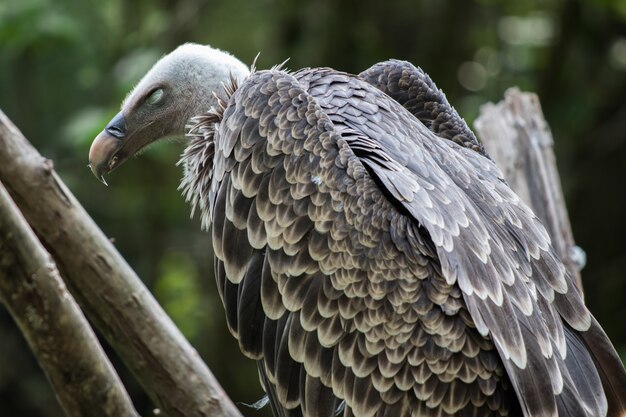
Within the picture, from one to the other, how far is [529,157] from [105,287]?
3049mm

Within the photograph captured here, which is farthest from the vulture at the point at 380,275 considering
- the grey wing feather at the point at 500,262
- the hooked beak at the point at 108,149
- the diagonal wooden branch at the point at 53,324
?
the diagonal wooden branch at the point at 53,324

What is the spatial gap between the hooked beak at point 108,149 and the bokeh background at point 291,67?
191 inches

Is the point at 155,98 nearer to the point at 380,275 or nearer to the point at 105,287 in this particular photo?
the point at 105,287

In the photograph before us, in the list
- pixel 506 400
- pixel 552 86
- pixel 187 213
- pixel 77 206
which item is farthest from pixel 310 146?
pixel 187 213

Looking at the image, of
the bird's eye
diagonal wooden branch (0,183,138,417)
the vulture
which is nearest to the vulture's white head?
the bird's eye

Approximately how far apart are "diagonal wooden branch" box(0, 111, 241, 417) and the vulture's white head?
1.46m

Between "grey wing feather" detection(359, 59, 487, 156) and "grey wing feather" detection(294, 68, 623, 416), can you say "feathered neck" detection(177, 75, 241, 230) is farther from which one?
"grey wing feather" detection(359, 59, 487, 156)

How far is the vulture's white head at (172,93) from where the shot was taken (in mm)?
4969

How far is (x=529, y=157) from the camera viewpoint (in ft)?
18.5

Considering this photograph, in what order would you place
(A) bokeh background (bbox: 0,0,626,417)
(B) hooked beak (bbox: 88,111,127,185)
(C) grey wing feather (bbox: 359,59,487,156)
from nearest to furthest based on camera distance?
1. (B) hooked beak (bbox: 88,111,127,185)
2. (C) grey wing feather (bbox: 359,59,487,156)
3. (A) bokeh background (bbox: 0,0,626,417)

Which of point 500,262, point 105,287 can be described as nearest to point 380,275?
point 500,262

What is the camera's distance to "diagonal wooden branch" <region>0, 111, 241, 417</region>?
346 centimetres

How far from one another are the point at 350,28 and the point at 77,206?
25.6ft

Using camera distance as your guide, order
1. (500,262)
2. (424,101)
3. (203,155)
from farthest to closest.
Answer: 1. (424,101)
2. (203,155)
3. (500,262)
